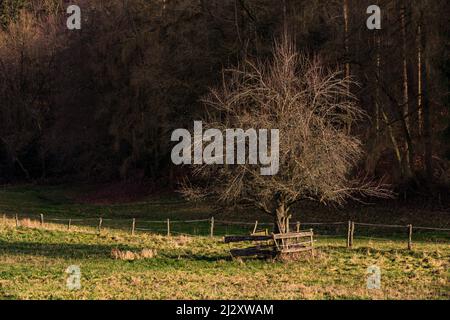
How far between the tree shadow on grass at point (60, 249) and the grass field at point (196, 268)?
0.04m

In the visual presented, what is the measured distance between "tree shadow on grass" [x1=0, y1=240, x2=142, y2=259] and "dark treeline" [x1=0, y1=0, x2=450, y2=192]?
49.3ft

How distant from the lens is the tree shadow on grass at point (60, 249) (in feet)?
85.9

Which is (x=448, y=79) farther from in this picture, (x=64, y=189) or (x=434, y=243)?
(x=64, y=189)

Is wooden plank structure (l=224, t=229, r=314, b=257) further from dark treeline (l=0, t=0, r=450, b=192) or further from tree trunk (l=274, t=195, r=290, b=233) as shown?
dark treeline (l=0, t=0, r=450, b=192)

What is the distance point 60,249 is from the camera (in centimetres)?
2789

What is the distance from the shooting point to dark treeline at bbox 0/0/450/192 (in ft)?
134

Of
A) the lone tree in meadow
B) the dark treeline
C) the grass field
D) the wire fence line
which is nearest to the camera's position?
the grass field

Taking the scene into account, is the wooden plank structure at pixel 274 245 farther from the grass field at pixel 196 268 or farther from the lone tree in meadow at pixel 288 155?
the lone tree in meadow at pixel 288 155

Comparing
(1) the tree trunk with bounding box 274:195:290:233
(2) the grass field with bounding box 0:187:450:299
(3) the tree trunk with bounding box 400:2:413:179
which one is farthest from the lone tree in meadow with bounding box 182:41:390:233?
(3) the tree trunk with bounding box 400:2:413:179

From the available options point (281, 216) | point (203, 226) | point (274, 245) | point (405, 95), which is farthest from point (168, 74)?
point (274, 245)

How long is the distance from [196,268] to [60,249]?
801 cm

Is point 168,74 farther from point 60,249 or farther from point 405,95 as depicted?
point 60,249

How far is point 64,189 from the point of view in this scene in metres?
64.6
